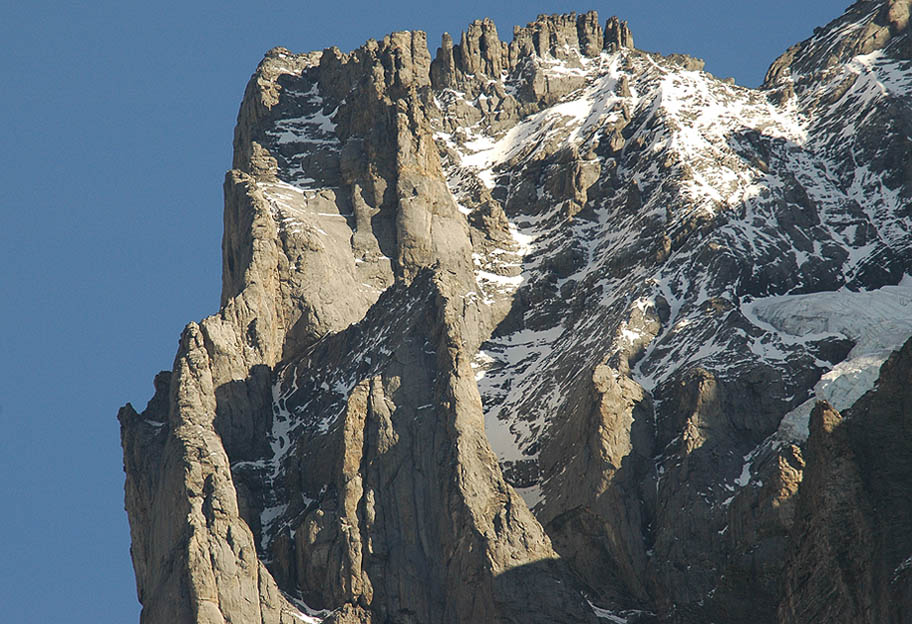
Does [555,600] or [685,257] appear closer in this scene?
[555,600]

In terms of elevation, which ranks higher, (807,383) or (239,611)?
(807,383)

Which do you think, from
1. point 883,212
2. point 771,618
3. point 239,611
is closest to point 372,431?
point 239,611

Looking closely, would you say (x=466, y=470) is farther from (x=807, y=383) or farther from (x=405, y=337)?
(x=807, y=383)

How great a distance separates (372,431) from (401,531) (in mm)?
9918

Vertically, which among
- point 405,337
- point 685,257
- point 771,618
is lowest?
A: point 771,618

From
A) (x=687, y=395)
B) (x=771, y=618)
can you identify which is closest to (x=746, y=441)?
(x=687, y=395)

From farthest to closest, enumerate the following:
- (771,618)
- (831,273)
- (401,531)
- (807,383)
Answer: (831,273) → (807,383) → (401,531) → (771,618)

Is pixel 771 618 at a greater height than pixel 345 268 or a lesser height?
lesser

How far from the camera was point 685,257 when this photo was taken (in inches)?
7466

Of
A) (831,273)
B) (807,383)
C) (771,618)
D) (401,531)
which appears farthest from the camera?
(831,273)

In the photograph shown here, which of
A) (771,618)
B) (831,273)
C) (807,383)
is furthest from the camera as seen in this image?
(831,273)

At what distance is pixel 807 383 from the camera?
539 ft

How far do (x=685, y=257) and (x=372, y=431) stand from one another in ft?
150

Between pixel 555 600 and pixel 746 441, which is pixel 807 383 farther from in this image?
pixel 555 600
